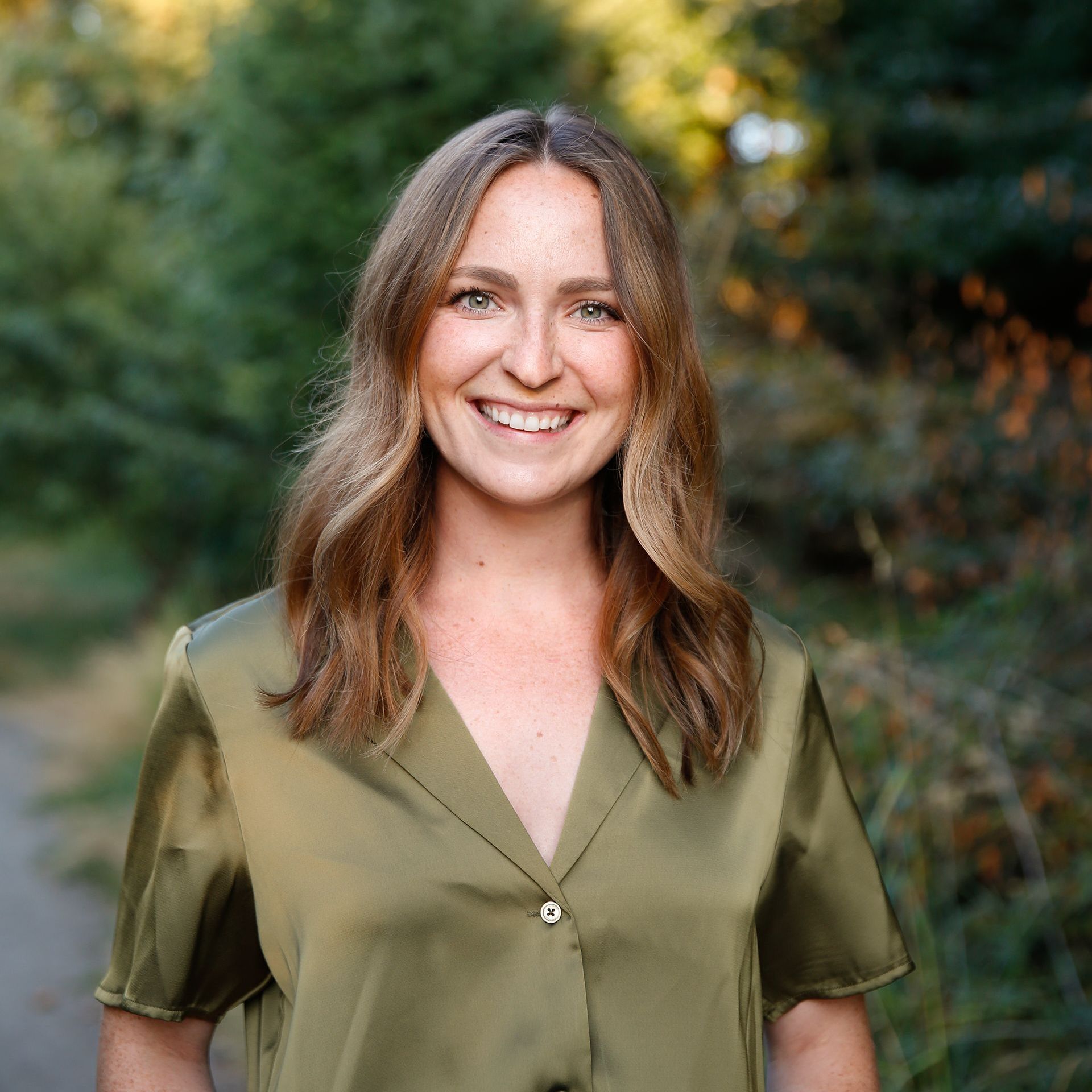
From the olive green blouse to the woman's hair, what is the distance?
5cm

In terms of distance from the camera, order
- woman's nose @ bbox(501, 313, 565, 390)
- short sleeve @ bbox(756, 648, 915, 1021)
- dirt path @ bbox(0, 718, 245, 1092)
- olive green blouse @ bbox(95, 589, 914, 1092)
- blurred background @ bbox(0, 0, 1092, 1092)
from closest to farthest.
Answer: olive green blouse @ bbox(95, 589, 914, 1092) → woman's nose @ bbox(501, 313, 565, 390) → short sleeve @ bbox(756, 648, 915, 1021) → blurred background @ bbox(0, 0, 1092, 1092) → dirt path @ bbox(0, 718, 245, 1092)

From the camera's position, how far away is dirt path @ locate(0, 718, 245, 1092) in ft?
14.8

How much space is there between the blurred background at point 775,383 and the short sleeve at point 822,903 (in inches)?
35.6

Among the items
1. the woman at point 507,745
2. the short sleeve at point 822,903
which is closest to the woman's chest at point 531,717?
the woman at point 507,745

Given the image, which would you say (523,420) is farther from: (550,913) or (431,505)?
(550,913)

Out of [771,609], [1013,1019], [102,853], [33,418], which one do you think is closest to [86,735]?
[102,853]

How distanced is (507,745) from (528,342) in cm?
58

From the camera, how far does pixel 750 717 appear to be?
5.74ft

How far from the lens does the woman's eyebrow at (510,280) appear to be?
163 centimetres

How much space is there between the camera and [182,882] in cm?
158

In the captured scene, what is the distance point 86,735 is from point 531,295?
7.56m

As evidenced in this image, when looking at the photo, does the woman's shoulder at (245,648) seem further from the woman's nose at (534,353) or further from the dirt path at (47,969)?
the dirt path at (47,969)

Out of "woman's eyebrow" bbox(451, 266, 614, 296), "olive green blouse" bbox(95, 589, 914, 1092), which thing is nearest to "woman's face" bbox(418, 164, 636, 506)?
"woman's eyebrow" bbox(451, 266, 614, 296)

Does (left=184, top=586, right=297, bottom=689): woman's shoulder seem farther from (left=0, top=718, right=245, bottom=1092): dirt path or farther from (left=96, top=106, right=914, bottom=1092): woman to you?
(left=0, top=718, right=245, bottom=1092): dirt path
